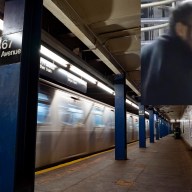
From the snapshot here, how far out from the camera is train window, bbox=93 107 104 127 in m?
9.95

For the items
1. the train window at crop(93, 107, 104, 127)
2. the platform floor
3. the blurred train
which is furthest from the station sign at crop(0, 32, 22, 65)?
the train window at crop(93, 107, 104, 127)

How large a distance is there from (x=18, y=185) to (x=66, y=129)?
4.53 meters

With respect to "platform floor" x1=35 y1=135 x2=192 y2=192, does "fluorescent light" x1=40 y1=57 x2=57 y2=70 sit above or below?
above

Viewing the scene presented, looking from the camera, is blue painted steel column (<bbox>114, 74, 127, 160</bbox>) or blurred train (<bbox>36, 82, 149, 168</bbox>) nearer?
blurred train (<bbox>36, 82, 149, 168</bbox>)

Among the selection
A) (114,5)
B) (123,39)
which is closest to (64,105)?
(123,39)

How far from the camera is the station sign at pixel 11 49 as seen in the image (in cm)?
292

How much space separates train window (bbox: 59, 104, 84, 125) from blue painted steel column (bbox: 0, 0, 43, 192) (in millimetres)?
3979

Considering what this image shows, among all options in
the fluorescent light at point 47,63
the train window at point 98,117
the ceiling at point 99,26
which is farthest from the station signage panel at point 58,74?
the train window at point 98,117

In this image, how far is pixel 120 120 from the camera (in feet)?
29.4

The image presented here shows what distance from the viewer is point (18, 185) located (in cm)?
278

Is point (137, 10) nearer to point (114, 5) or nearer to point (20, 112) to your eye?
point (114, 5)

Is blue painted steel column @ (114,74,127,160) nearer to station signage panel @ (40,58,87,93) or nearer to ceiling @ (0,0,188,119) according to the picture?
ceiling @ (0,0,188,119)

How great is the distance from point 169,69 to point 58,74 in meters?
2.85

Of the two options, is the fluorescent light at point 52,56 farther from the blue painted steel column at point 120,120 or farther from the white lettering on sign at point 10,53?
the blue painted steel column at point 120,120
